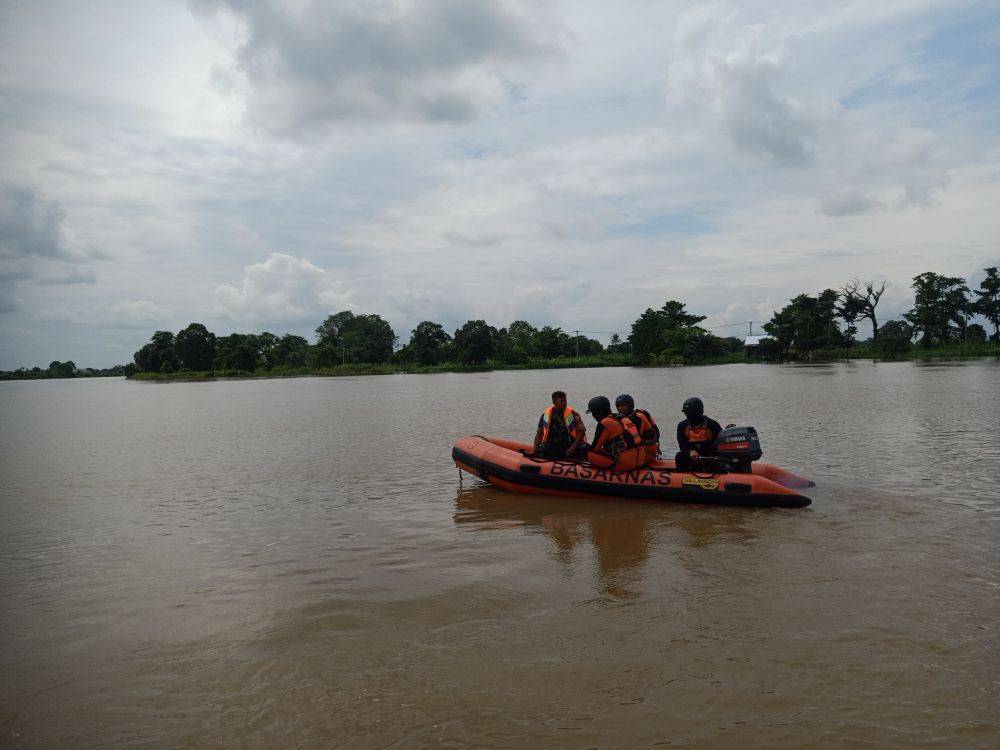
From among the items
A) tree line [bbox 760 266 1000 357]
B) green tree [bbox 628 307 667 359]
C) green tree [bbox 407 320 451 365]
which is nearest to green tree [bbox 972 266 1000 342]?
tree line [bbox 760 266 1000 357]

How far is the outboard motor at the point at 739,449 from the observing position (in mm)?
8109

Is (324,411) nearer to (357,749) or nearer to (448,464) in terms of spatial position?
(448,464)

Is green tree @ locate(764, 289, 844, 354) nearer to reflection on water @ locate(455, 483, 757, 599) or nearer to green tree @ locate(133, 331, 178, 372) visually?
reflection on water @ locate(455, 483, 757, 599)

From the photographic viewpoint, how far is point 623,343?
85.8 m

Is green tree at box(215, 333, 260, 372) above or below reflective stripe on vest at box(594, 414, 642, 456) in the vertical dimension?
above

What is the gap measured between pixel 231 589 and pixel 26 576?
2.33m

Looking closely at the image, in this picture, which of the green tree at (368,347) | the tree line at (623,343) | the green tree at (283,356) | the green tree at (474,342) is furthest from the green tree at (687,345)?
the green tree at (283,356)

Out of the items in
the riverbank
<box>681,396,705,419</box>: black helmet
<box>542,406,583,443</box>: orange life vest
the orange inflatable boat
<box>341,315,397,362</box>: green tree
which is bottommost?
the orange inflatable boat

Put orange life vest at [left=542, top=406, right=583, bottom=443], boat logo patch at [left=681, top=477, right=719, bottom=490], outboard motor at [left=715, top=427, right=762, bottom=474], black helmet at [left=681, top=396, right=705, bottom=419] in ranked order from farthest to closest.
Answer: orange life vest at [left=542, top=406, right=583, bottom=443] → black helmet at [left=681, top=396, right=705, bottom=419] → outboard motor at [left=715, top=427, right=762, bottom=474] → boat logo patch at [left=681, top=477, right=719, bottom=490]

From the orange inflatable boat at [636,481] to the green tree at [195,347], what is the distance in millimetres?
84764

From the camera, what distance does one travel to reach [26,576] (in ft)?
20.3

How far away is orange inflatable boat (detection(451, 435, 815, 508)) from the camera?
769 centimetres

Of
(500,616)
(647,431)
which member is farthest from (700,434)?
(500,616)

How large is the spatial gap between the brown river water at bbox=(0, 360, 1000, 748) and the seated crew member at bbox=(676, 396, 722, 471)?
83 centimetres
